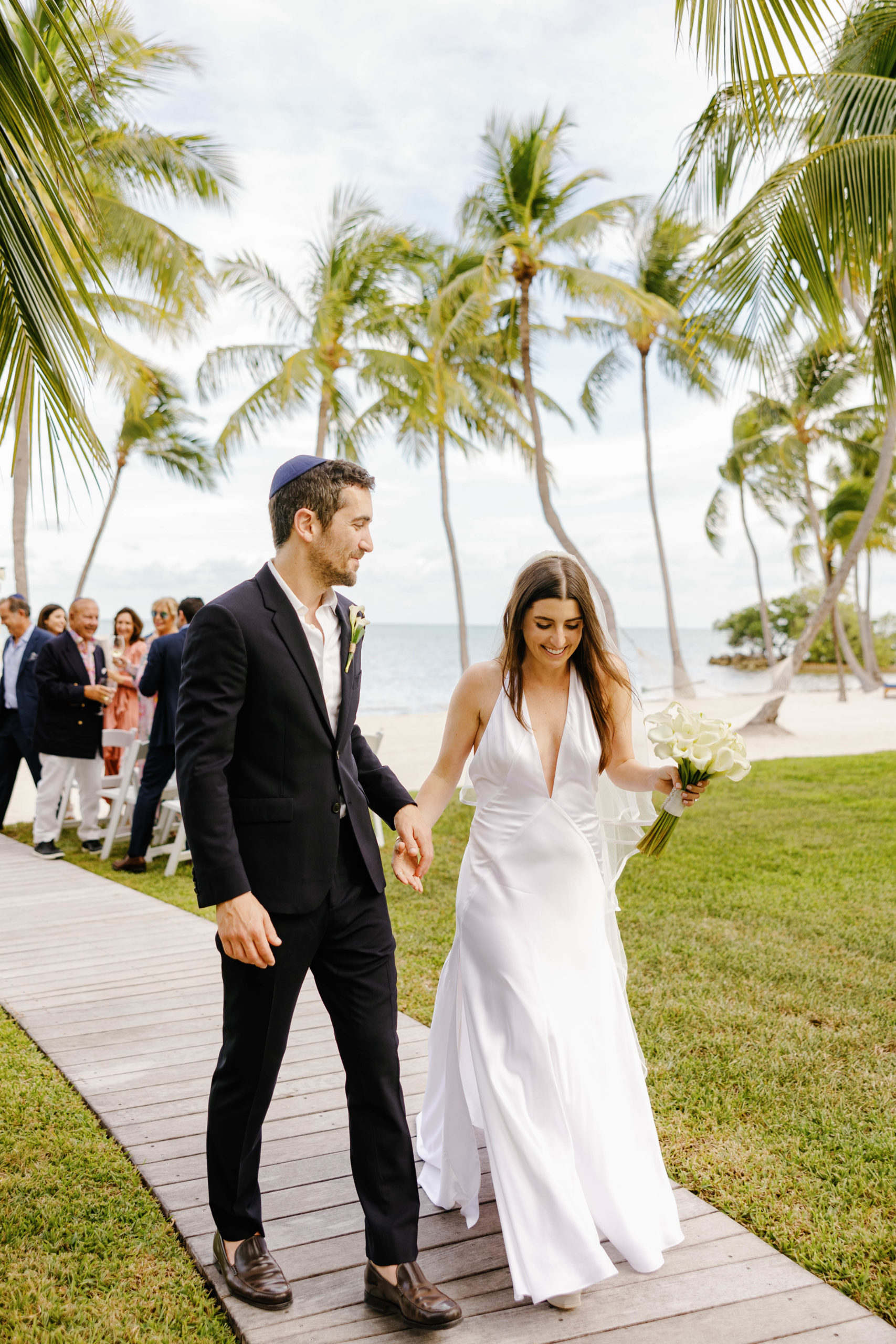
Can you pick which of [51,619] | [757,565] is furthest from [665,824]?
[757,565]

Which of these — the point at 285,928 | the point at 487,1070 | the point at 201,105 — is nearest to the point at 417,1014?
the point at 487,1070

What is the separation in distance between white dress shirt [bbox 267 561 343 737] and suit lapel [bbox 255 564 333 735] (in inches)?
0.9

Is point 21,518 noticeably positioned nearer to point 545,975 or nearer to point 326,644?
point 326,644

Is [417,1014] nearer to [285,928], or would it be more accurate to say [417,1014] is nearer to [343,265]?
[285,928]

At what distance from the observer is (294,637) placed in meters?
2.57

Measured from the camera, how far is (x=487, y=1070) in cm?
273

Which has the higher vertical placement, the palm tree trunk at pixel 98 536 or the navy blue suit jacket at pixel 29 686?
the palm tree trunk at pixel 98 536

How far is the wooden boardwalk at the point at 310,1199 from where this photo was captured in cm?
261

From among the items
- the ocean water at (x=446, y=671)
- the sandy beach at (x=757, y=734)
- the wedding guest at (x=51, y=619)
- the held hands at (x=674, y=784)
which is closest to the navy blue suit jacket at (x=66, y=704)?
the wedding guest at (x=51, y=619)

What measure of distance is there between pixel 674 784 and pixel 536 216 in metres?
19.4

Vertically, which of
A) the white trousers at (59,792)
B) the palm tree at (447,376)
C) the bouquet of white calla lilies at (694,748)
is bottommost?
the white trousers at (59,792)

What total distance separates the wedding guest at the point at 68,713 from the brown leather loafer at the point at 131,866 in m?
0.79

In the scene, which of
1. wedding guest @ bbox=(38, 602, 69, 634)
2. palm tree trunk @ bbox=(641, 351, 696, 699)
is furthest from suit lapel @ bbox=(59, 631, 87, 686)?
palm tree trunk @ bbox=(641, 351, 696, 699)

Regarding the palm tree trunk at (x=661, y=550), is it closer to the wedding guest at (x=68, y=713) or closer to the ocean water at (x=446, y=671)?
the ocean water at (x=446, y=671)
